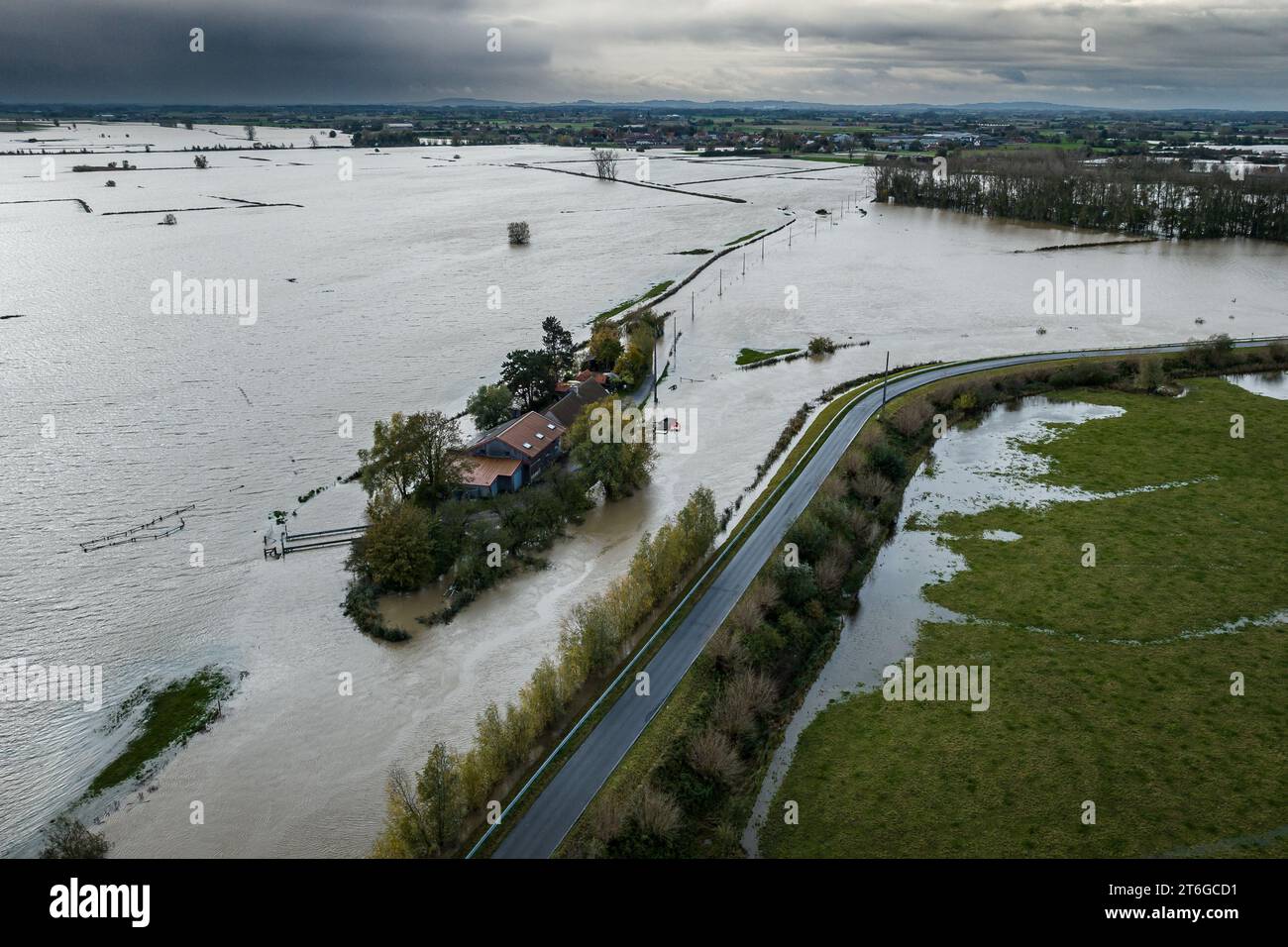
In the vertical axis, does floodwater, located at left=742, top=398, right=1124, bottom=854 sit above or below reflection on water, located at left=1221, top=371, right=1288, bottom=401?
below

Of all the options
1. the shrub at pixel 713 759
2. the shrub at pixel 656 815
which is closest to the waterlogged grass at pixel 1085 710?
the shrub at pixel 713 759

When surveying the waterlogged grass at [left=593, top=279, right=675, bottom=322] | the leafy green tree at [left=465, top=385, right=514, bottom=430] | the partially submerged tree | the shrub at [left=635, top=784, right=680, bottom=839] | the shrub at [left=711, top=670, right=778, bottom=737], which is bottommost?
the partially submerged tree

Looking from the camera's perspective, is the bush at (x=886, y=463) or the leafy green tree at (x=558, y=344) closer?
the bush at (x=886, y=463)

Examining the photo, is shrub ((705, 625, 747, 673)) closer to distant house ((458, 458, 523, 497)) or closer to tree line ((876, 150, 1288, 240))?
distant house ((458, 458, 523, 497))

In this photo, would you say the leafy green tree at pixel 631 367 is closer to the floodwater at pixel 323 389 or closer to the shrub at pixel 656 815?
the floodwater at pixel 323 389

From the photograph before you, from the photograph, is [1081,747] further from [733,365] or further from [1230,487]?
[733,365]

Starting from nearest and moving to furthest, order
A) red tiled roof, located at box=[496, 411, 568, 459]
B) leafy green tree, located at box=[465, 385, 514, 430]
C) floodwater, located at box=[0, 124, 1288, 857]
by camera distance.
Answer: floodwater, located at box=[0, 124, 1288, 857] < red tiled roof, located at box=[496, 411, 568, 459] < leafy green tree, located at box=[465, 385, 514, 430]

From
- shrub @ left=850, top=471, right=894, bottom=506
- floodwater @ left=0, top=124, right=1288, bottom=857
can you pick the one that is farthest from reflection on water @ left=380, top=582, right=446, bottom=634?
shrub @ left=850, top=471, right=894, bottom=506

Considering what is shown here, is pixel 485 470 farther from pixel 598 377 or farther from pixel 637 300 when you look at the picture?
pixel 637 300
